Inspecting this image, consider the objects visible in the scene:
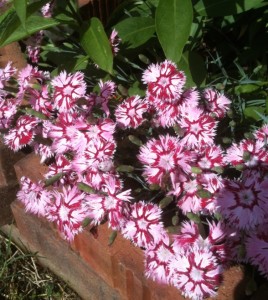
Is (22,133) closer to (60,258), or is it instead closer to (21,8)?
(21,8)

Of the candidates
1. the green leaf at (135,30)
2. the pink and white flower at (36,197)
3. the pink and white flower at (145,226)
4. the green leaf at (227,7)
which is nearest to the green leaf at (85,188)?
the pink and white flower at (145,226)

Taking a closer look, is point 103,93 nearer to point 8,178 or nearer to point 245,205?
point 245,205

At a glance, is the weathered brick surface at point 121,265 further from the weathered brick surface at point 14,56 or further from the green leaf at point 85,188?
the weathered brick surface at point 14,56

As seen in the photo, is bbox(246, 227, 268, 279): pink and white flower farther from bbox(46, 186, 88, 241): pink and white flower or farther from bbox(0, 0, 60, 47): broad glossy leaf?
bbox(0, 0, 60, 47): broad glossy leaf

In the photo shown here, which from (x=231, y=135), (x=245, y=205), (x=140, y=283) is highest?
(x=245, y=205)

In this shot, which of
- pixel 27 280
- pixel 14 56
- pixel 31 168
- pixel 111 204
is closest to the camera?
pixel 111 204

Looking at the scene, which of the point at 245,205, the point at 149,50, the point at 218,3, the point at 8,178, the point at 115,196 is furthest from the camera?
the point at 8,178

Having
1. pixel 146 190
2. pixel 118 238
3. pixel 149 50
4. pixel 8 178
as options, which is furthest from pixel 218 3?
pixel 8 178

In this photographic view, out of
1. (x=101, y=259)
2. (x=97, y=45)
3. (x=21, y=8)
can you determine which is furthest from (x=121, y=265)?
(x=21, y=8)
